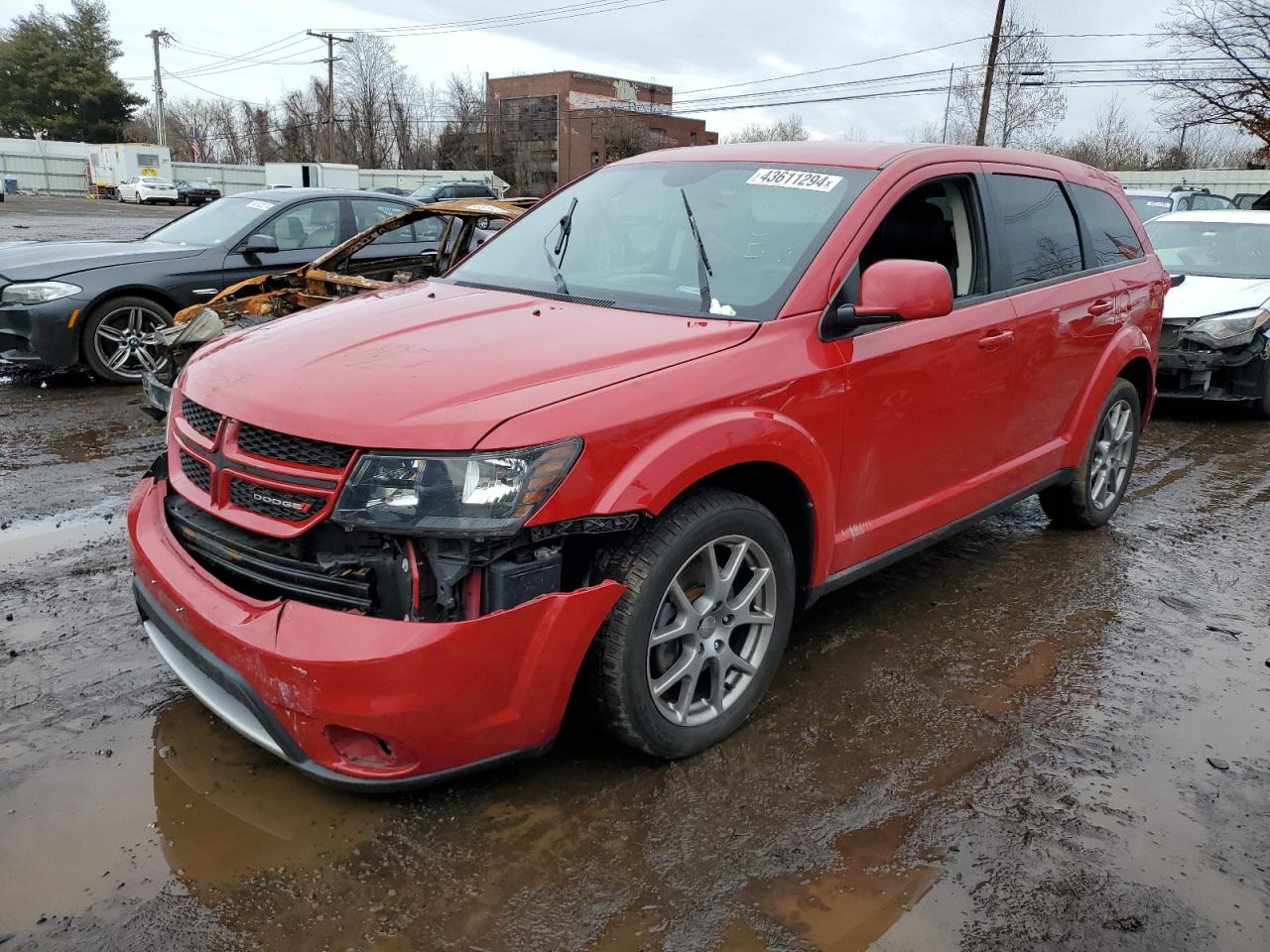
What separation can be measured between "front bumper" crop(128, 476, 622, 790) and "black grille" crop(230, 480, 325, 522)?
22 cm

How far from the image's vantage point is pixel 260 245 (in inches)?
327

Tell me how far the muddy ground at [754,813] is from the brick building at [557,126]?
78.2 meters

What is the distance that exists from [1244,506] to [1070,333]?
2.38 metres

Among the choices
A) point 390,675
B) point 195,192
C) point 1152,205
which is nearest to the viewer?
point 390,675

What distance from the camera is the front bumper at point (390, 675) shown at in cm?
222

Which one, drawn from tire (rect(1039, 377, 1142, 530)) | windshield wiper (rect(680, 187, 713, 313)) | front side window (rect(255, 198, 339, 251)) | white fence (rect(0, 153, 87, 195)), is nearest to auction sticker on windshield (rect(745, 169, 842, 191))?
windshield wiper (rect(680, 187, 713, 313))

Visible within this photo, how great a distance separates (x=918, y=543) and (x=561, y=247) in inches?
70.5

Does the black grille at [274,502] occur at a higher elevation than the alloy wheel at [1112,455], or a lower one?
higher

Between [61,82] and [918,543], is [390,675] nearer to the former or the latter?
[918,543]

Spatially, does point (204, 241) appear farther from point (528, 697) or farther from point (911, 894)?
point (911, 894)

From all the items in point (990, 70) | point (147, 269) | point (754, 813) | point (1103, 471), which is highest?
point (990, 70)

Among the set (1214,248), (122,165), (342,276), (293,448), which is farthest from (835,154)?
(122,165)

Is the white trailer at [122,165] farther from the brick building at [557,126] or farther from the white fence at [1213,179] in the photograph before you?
the white fence at [1213,179]

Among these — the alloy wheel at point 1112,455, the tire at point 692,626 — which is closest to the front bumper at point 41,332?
the tire at point 692,626
